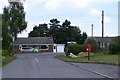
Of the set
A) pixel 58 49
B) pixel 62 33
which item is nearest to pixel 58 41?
pixel 62 33

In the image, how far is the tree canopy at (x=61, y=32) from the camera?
126m

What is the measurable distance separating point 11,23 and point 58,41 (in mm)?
50282

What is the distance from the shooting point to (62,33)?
417ft

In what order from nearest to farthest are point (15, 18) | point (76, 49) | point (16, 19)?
point (76, 49), point (15, 18), point (16, 19)

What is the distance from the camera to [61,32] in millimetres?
128500

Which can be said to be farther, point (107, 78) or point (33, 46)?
point (33, 46)

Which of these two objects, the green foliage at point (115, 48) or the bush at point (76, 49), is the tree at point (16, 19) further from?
the green foliage at point (115, 48)

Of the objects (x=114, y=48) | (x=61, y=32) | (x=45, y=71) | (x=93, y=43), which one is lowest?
(x=45, y=71)

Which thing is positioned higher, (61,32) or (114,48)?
(61,32)

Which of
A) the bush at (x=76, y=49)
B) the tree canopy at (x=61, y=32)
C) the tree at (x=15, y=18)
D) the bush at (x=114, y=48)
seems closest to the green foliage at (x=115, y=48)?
the bush at (x=114, y=48)

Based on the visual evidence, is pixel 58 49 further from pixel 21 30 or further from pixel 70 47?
pixel 70 47

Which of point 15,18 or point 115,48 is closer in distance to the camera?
point 115,48

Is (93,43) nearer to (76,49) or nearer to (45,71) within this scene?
(76,49)

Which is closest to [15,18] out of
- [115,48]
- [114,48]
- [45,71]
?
[114,48]
